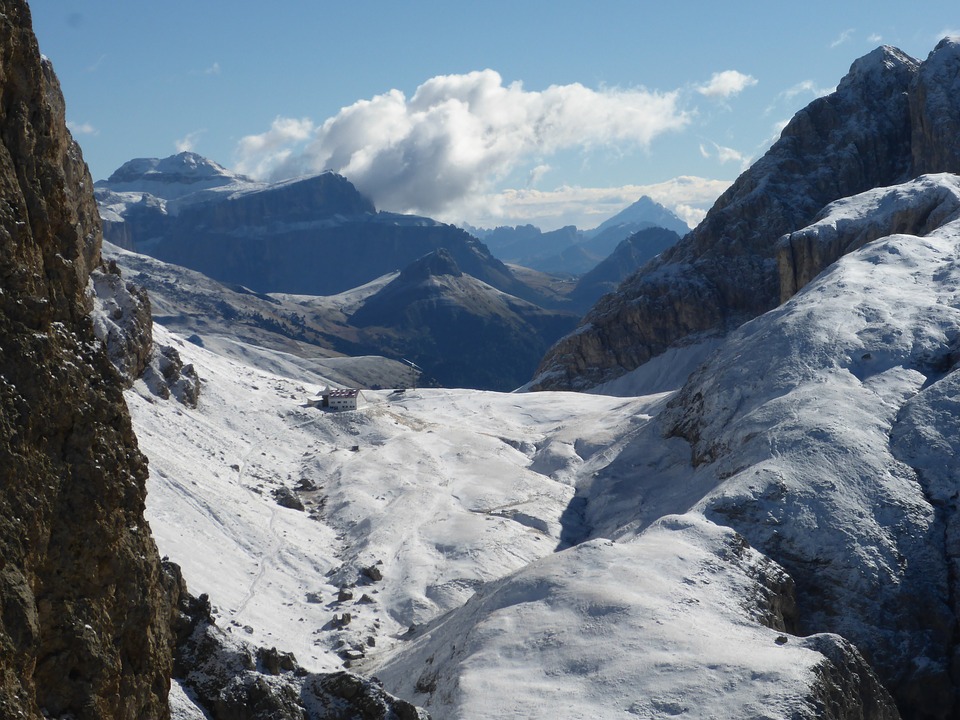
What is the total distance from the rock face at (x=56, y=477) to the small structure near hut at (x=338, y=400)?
128088 millimetres

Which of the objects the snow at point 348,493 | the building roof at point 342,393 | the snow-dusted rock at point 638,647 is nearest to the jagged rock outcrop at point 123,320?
the snow at point 348,493

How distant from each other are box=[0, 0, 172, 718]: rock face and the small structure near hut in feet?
420

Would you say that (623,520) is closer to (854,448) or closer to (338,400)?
(854,448)

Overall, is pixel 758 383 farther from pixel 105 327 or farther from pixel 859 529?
pixel 105 327

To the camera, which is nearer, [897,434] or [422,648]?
[422,648]

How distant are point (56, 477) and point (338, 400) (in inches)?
5165

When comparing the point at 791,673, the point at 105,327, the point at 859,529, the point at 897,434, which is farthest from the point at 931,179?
the point at 791,673

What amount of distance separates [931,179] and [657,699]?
144 metres

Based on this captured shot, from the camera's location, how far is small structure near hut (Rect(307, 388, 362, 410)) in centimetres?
14562

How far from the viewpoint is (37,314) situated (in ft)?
50.7

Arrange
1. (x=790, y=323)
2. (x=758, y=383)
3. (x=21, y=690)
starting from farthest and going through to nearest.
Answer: (x=790, y=323) → (x=758, y=383) → (x=21, y=690)

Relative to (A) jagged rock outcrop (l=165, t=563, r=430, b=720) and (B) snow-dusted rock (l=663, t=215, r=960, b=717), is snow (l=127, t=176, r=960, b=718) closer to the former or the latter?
(B) snow-dusted rock (l=663, t=215, r=960, b=717)

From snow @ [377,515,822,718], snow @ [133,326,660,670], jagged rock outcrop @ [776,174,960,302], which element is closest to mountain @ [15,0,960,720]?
snow @ [377,515,822,718]

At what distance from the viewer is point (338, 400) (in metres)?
146
